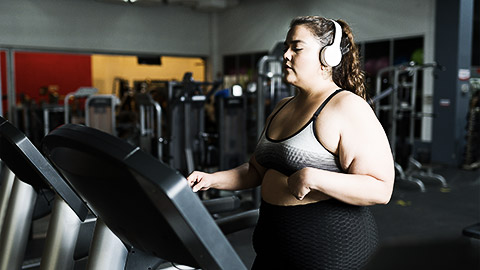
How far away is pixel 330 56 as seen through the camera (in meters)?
1.26

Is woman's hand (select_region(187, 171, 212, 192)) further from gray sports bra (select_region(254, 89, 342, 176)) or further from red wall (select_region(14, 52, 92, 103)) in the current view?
red wall (select_region(14, 52, 92, 103))

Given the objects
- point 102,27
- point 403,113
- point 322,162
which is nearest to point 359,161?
point 322,162

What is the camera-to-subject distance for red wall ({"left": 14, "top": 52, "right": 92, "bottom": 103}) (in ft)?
32.6

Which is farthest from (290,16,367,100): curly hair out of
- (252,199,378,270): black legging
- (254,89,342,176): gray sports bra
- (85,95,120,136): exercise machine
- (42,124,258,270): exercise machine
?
Result: (85,95,120,136): exercise machine

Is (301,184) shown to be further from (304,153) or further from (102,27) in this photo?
(102,27)

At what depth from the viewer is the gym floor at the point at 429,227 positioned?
0.40 m

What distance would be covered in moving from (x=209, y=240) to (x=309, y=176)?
1.46 ft

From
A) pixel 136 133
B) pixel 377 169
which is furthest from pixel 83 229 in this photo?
pixel 136 133

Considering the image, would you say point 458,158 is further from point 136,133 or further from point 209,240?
point 209,240

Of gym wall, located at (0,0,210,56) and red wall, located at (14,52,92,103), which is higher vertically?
gym wall, located at (0,0,210,56)

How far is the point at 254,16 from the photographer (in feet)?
36.5

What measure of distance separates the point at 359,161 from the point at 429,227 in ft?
10.9

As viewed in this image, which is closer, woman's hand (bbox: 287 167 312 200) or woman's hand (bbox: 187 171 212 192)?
woman's hand (bbox: 287 167 312 200)

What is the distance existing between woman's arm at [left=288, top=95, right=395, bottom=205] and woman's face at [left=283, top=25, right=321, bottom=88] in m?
0.13
